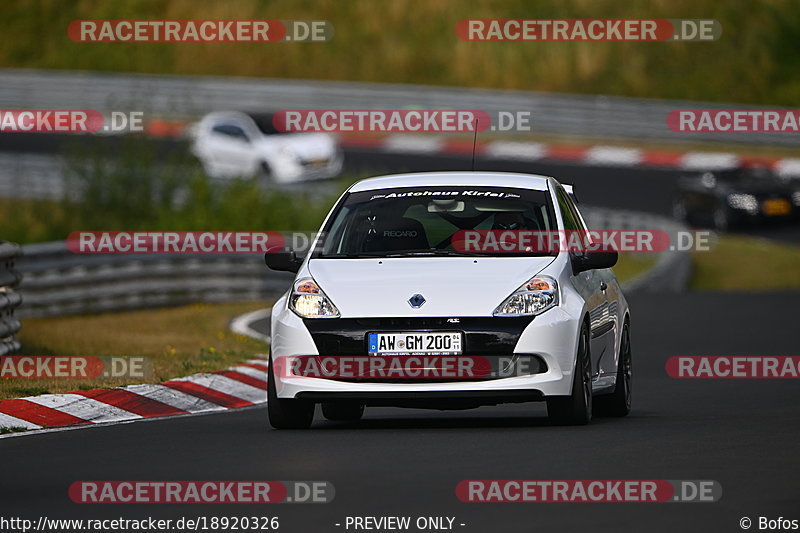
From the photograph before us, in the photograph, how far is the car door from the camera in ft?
39.9

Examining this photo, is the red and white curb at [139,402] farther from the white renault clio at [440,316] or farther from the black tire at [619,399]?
the black tire at [619,399]

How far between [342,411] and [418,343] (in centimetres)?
164

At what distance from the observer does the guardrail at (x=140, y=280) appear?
22.9 m

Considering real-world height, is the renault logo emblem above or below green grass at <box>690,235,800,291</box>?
above

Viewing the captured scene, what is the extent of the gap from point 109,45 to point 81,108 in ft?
35.4

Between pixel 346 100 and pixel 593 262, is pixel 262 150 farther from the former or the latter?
pixel 593 262

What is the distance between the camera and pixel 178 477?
944 centimetres

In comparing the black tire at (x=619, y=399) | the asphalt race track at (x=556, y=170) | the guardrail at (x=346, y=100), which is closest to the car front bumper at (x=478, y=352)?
the black tire at (x=619, y=399)

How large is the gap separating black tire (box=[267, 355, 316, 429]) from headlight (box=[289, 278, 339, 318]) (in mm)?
379

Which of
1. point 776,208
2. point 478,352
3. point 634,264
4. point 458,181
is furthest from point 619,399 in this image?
point 776,208

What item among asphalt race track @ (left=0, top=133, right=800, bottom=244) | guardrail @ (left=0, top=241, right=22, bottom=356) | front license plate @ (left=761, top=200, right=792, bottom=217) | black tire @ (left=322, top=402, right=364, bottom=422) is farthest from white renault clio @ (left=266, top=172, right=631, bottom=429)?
asphalt race track @ (left=0, top=133, right=800, bottom=244)

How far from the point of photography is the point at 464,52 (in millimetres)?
57562

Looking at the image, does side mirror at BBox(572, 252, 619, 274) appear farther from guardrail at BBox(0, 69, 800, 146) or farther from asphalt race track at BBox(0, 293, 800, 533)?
guardrail at BBox(0, 69, 800, 146)

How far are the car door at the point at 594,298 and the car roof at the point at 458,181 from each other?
211 mm
